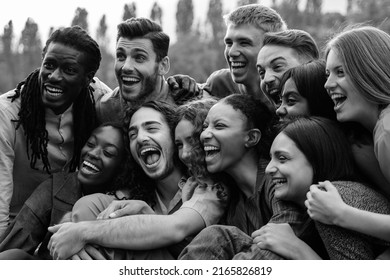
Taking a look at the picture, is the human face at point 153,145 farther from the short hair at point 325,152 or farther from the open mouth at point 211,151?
the short hair at point 325,152

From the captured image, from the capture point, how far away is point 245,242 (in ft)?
12.5

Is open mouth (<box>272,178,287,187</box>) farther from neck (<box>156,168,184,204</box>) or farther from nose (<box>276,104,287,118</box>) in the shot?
neck (<box>156,168,184,204</box>)

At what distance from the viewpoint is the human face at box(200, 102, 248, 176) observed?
4359mm

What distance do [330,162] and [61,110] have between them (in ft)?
7.96

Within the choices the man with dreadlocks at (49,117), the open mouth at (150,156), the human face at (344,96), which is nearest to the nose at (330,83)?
the human face at (344,96)

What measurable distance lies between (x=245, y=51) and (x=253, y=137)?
3.47 ft

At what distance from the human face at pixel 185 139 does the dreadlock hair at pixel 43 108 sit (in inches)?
40.6

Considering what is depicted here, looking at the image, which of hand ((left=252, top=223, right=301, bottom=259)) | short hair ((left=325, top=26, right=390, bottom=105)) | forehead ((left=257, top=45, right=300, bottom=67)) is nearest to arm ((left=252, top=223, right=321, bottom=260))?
hand ((left=252, top=223, right=301, bottom=259))

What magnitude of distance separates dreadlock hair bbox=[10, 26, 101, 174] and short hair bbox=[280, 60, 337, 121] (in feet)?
6.06

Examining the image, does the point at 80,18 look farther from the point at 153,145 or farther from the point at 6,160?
the point at 153,145

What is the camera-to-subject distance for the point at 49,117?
5.26m

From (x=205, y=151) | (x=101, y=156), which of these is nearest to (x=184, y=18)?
(x=101, y=156)

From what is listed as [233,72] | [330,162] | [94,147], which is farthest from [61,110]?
[330,162]
